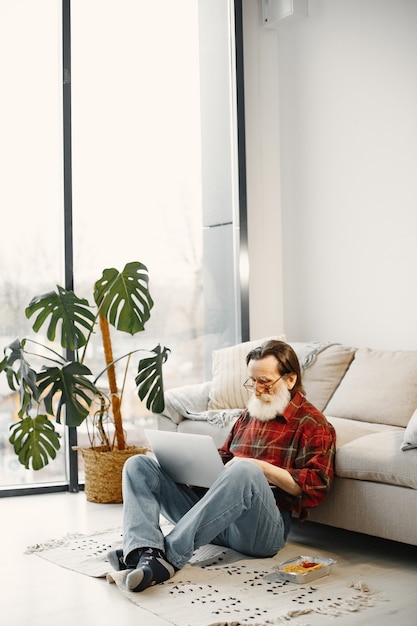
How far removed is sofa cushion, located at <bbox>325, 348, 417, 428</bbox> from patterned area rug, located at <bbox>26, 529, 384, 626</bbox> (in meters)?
0.76

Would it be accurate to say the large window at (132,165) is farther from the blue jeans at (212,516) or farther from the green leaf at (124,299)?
the blue jeans at (212,516)

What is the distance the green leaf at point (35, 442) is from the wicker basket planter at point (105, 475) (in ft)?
1.27

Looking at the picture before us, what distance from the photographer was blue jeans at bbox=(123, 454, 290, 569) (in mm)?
2885

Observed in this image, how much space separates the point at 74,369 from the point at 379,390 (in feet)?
4.61

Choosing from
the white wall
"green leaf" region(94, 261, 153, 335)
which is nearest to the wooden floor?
"green leaf" region(94, 261, 153, 335)

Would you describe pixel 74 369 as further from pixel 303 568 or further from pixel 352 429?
pixel 303 568

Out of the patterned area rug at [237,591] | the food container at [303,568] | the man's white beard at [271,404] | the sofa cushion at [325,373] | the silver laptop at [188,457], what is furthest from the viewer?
the sofa cushion at [325,373]

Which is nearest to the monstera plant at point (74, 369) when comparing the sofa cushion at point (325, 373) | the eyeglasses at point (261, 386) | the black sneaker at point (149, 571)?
the sofa cushion at point (325, 373)

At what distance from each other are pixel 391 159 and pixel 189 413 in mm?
1634

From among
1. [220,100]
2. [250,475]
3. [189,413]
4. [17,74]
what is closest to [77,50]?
[17,74]

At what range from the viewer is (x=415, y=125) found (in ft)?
14.0

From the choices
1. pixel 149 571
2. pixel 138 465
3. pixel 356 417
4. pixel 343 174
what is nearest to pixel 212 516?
pixel 149 571

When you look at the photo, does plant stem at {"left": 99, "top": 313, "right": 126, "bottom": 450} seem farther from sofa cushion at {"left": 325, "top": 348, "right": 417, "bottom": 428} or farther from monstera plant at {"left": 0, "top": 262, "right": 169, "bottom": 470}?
sofa cushion at {"left": 325, "top": 348, "right": 417, "bottom": 428}

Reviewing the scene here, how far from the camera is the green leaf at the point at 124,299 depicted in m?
4.24
